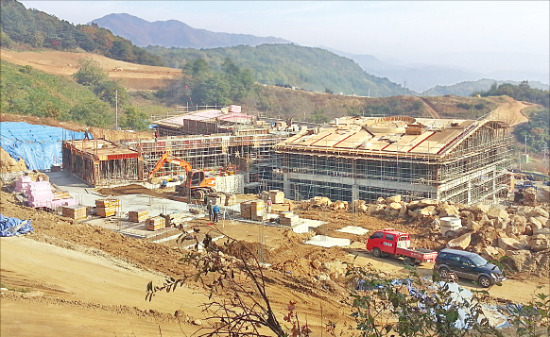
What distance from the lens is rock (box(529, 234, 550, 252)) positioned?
15.1m

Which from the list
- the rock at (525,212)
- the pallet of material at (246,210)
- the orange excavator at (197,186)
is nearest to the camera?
the pallet of material at (246,210)

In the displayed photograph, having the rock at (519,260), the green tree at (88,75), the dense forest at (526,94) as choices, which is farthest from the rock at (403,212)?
the dense forest at (526,94)

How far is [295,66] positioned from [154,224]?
99491 millimetres

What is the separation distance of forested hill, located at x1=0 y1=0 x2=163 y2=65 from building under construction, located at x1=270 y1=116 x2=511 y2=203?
50.3 feet

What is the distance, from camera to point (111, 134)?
36406mm

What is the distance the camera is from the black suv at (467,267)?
1294cm

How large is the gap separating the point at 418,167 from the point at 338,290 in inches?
456

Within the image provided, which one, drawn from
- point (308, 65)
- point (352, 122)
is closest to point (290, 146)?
point (352, 122)

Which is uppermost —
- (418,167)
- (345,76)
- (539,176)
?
(345,76)

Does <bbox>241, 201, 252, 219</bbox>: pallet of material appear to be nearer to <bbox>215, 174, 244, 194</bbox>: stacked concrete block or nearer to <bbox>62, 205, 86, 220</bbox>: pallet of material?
<bbox>62, 205, 86, 220</bbox>: pallet of material

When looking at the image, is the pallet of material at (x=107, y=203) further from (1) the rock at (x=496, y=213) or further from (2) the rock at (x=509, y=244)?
(1) the rock at (x=496, y=213)

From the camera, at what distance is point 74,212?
17156 millimetres

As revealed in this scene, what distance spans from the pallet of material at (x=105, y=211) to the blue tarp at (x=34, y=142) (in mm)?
11202

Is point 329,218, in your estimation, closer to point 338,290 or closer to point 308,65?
point 338,290
